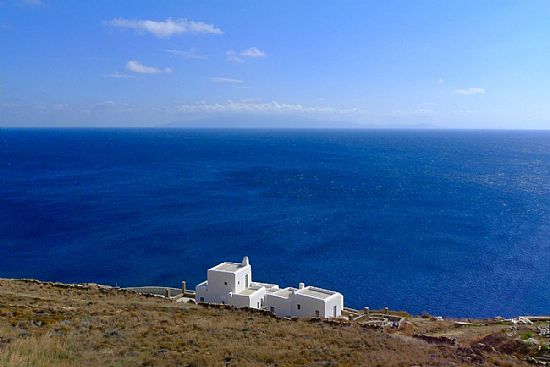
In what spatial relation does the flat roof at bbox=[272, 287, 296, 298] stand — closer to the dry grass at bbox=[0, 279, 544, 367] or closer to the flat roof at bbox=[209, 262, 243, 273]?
the flat roof at bbox=[209, 262, 243, 273]

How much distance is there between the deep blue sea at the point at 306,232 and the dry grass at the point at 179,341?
84.0ft

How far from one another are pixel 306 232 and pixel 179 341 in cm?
5390

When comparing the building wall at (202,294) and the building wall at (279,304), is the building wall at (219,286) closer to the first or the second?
the building wall at (202,294)

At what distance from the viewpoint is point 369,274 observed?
55281 millimetres

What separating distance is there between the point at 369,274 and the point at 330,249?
915 cm

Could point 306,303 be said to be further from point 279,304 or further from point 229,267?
point 229,267

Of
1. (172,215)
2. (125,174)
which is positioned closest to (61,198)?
(172,215)

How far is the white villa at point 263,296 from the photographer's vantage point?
33.0 m

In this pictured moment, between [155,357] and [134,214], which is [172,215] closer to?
[134,214]

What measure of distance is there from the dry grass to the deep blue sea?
2560 centimetres

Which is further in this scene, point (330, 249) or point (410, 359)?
point (330, 249)

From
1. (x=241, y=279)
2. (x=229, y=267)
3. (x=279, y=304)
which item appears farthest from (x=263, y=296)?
(x=229, y=267)

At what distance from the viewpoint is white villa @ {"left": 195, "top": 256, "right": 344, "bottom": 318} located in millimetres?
32969

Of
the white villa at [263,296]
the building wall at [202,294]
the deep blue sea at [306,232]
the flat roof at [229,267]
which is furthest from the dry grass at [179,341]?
the deep blue sea at [306,232]
